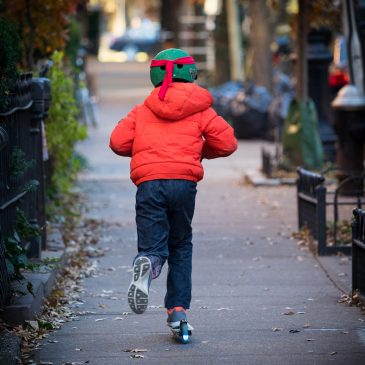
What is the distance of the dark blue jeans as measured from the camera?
660 centimetres

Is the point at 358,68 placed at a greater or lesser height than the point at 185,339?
greater

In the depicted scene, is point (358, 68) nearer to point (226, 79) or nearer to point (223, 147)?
point (223, 147)

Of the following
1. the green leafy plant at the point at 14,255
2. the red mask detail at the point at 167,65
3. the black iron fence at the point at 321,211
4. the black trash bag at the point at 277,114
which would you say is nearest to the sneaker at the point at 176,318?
the green leafy plant at the point at 14,255

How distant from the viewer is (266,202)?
46.6ft

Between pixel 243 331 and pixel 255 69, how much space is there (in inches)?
796

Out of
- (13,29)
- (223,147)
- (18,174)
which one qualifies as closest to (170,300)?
(223,147)

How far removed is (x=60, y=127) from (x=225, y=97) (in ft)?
42.8

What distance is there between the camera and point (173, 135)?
21.7ft

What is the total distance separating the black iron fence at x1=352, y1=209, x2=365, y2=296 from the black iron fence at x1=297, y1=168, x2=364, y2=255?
5.04 ft

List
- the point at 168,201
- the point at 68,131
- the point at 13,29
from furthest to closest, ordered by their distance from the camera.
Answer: the point at 68,131, the point at 13,29, the point at 168,201

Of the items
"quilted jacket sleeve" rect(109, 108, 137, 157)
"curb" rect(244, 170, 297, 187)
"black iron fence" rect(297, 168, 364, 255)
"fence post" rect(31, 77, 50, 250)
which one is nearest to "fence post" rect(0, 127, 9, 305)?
"quilted jacket sleeve" rect(109, 108, 137, 157)

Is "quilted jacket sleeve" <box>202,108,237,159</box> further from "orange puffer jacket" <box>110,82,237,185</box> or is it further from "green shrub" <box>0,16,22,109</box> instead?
"green shrub" <box>0,16,22,109</box>

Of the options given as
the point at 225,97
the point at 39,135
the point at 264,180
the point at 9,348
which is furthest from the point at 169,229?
the point at 225,97

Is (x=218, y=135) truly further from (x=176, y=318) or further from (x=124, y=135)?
(x=176, y=318)
